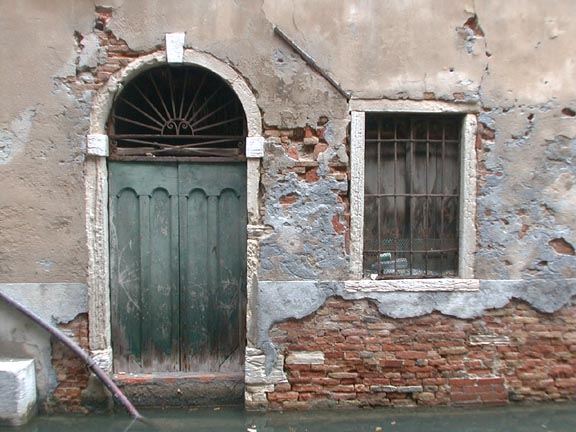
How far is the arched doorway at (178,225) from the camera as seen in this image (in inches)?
155

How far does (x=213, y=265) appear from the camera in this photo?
4023 millimetres

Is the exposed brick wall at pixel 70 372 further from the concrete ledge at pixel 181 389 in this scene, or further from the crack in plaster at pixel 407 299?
the crack in plaster at pixel 407 299

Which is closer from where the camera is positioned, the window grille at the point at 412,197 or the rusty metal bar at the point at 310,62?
the rusty metal bar at the point at 310,62

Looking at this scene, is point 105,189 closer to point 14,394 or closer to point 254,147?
point 254,147

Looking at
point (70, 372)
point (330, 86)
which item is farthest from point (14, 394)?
point (330, 86)

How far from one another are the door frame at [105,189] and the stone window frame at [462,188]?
2.59ft

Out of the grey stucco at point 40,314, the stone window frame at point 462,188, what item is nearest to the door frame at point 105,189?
the grey stucco at point 40,314

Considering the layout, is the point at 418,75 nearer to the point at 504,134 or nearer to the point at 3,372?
the point at 504,134

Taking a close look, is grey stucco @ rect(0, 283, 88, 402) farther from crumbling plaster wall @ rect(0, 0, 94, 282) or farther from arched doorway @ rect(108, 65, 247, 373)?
arched doorway @ rect(108, 65, 247, 373)

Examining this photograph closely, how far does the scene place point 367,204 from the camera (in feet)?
13.1

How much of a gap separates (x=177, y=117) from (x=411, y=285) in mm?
→ 2420

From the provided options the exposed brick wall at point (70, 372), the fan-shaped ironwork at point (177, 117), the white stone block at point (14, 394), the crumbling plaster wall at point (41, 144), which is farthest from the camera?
the fan-shaped ironwork at point (177, 117)

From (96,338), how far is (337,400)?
2.04 metres

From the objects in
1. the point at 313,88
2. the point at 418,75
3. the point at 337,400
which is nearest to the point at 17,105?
the point at 313,88
